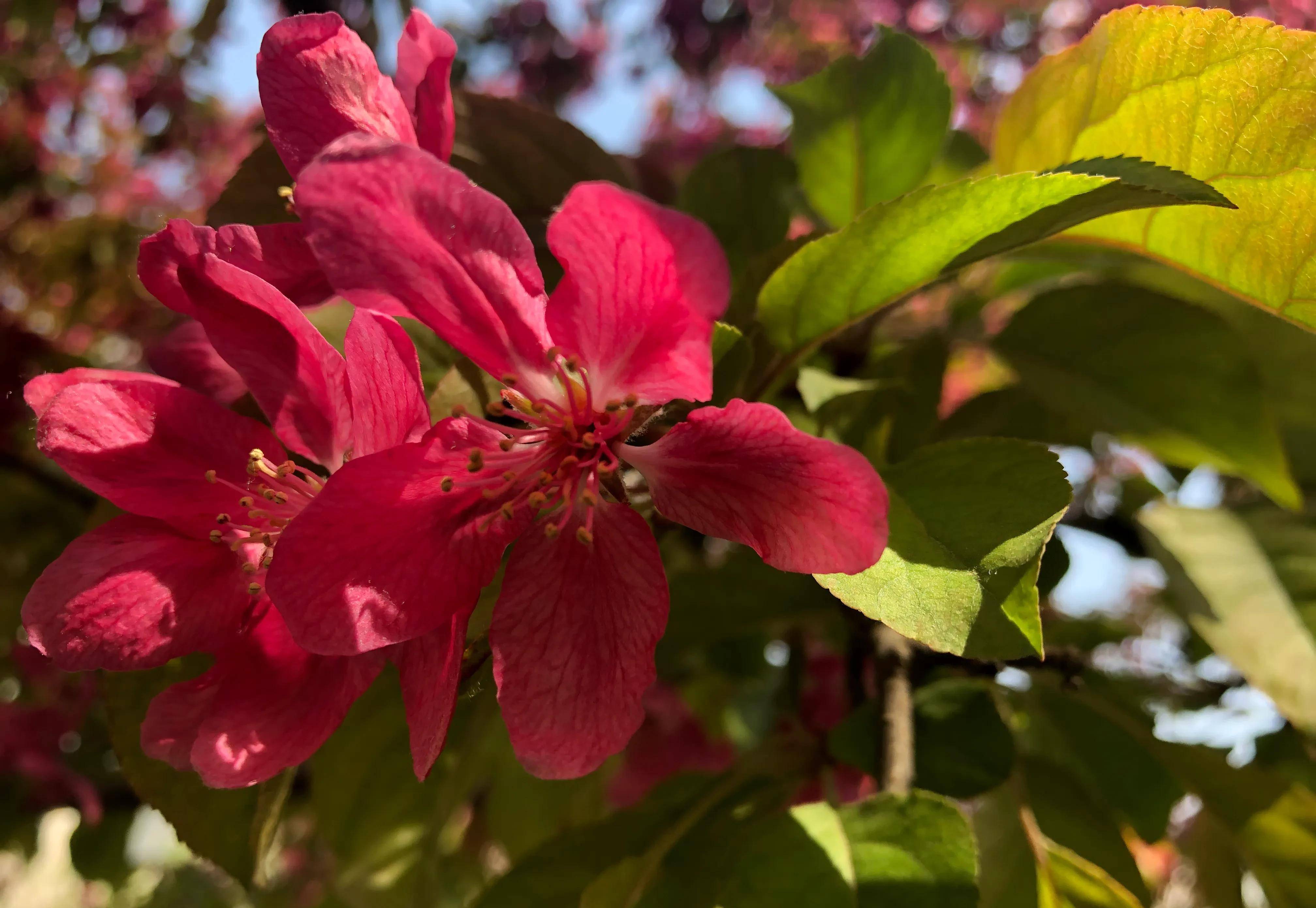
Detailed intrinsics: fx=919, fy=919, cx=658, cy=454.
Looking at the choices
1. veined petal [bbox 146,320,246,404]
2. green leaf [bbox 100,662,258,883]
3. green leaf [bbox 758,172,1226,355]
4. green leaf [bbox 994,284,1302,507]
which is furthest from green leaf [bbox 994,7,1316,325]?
green leaf [bbox 100,662,258,883]

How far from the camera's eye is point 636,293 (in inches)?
18.0

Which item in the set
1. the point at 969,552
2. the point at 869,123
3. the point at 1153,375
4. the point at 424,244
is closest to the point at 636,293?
the point at 424,244

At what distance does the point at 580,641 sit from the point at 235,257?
29 cm

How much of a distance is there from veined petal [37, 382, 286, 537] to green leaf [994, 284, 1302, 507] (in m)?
0.68

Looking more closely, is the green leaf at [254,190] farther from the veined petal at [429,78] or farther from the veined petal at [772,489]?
the veined petal at [772,489]

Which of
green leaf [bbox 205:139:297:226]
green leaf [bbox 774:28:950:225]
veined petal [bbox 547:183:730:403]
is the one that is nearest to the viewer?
veined petal [bbox 547:183:730:403]

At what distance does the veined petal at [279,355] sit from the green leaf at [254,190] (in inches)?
5.9

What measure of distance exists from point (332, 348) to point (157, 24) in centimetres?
334

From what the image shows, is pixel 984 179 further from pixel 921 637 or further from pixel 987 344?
pixel 987 344

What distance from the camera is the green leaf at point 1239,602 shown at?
0.74m

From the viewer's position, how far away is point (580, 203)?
42cm

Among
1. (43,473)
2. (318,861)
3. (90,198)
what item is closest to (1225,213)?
(43,473)

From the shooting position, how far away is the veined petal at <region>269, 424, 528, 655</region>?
1.47 ft

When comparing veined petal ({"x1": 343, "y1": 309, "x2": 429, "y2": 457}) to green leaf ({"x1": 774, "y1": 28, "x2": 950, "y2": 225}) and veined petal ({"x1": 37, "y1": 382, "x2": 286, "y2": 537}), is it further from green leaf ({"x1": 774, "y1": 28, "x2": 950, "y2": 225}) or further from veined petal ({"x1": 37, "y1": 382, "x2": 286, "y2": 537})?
green leaf ({"x1": 774, "y1": 28, "x2": 950, "y2": 225})
